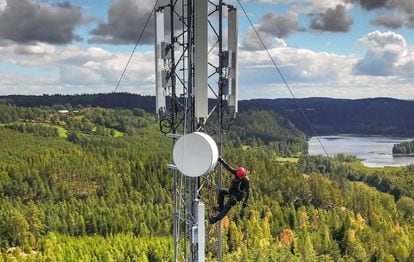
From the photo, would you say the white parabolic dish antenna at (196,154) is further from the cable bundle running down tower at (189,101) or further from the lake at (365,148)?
the lake at (365,148)

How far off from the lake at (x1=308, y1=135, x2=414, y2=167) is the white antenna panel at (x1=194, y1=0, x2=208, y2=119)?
324ft

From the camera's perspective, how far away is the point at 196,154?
852 cm

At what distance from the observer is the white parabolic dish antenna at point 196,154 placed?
8.41 m

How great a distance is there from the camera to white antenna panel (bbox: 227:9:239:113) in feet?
29.9

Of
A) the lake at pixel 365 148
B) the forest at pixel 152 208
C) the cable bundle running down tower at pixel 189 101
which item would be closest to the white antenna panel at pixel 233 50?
the cable bundle running down tower at pixel 189 101

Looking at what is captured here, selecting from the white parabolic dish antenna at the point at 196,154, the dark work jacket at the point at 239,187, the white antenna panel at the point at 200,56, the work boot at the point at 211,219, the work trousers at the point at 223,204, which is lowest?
the work boot at the point at 211,219

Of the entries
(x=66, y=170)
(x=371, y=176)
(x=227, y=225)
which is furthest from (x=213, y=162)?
(x=371, y=176)

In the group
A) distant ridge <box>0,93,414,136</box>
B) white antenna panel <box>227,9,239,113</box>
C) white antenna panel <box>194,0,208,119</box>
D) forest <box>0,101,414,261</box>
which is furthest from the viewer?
distant ridge <box>0,93,414,136</box>

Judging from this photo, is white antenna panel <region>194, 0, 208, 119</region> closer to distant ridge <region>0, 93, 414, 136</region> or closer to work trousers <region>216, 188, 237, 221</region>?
work trousers <region>216, 188, 237, 221</region>

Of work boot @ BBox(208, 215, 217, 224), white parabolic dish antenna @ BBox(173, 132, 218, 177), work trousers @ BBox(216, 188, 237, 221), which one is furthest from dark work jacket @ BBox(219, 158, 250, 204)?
work boot @ BBox(208, 215, 217, 224)

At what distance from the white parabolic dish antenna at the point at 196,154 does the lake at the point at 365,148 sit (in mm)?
98595

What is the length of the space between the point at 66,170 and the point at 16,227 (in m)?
24.1

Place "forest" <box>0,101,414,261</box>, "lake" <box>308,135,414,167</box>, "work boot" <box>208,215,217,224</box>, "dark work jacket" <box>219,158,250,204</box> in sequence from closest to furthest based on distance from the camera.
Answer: "dark work jacket" <box>219,158,250,204</box>
"work boot" <box>208,215,217,224</box>
"forest" <box>0,101,414,261</box>
"lake" <box>308,135,414,167</box>

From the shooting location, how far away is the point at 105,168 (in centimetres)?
7469
